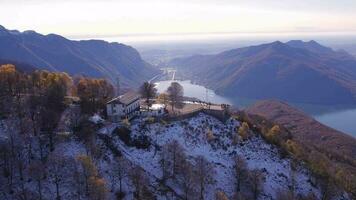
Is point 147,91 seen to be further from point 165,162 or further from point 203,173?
point 203,173

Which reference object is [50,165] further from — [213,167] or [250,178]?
[250,178]

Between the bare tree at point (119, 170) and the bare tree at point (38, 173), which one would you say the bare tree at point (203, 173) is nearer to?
the bare tree at point (119, 170)

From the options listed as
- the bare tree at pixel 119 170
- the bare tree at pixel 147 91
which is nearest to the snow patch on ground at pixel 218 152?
the bare tree at pixel 119 170

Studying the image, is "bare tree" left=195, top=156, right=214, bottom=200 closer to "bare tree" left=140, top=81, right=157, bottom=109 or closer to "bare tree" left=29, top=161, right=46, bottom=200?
"bare tree" left=29, top=161, right=46, bottom=200

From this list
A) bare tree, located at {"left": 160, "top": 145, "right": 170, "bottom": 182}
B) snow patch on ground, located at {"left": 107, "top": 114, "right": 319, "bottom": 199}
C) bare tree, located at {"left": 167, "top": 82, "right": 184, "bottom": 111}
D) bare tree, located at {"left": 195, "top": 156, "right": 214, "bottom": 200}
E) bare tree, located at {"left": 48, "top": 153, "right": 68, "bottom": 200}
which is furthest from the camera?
bare tree, located at {"left": 167, "top": 82, "right": 184, "bottom": 111}

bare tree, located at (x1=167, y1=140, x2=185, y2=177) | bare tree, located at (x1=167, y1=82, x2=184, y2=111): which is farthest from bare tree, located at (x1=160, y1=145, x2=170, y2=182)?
bare tree, located at (x1=167, y1=82, x2=184, y2=111)

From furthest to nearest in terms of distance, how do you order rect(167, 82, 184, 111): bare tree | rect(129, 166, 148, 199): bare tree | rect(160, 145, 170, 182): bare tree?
1. rect(167, 82, 184, 111): bare tree
2. rect(160, 145, 170, 182): bare tree
3. rect(129, 166, 148, 199): bare tree

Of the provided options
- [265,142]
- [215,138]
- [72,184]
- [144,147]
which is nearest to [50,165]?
[72,184]

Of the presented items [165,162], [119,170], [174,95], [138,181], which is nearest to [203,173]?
[165,162]

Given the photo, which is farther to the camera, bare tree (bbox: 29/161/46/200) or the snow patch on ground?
the snow patch on ground
